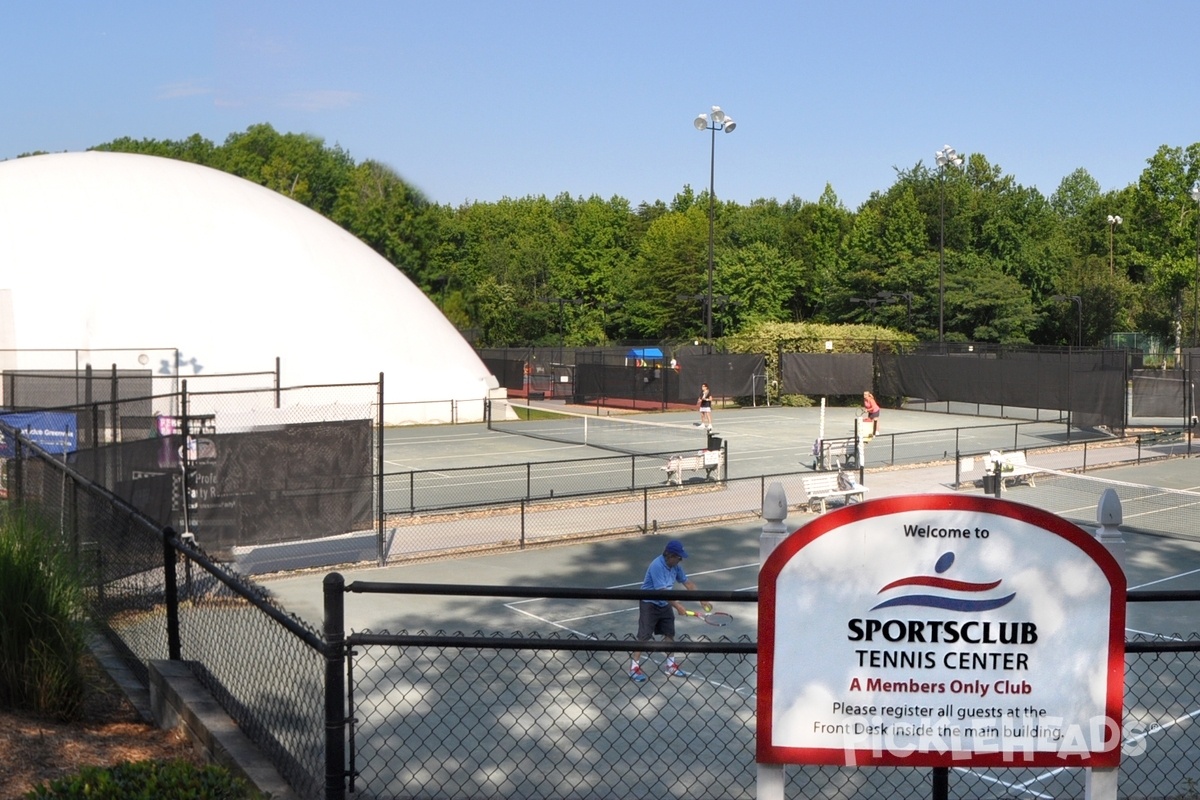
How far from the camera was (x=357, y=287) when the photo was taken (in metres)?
48.8

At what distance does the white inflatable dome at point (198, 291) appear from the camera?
137 ft

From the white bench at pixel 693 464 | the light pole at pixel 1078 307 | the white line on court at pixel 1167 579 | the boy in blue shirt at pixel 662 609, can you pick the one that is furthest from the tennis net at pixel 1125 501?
the light pole at pixel 1078 307

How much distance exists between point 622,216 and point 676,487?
99215 millimetres

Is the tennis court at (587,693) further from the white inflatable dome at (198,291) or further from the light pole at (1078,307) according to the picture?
the light pole at (1078,307)

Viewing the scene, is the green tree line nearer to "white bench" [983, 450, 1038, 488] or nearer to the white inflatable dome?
the white inflatable dome

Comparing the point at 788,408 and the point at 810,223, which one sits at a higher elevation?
the point at 810,223

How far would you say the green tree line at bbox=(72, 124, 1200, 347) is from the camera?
80062 millimetres

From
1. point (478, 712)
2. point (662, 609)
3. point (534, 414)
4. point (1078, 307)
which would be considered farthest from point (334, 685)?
point (1078, 307)

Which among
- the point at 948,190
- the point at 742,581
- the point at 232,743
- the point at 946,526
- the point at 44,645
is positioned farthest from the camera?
the point at 948,190

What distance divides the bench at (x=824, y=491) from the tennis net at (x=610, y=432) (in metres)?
8.56

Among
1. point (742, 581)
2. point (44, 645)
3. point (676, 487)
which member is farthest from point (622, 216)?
point (44, 645)

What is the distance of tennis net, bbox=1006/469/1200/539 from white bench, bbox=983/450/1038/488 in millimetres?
284

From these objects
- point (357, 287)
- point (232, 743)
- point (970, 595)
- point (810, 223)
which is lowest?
point (232, 743)

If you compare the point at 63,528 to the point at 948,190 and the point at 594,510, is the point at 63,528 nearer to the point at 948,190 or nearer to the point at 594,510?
the point at 594,510
